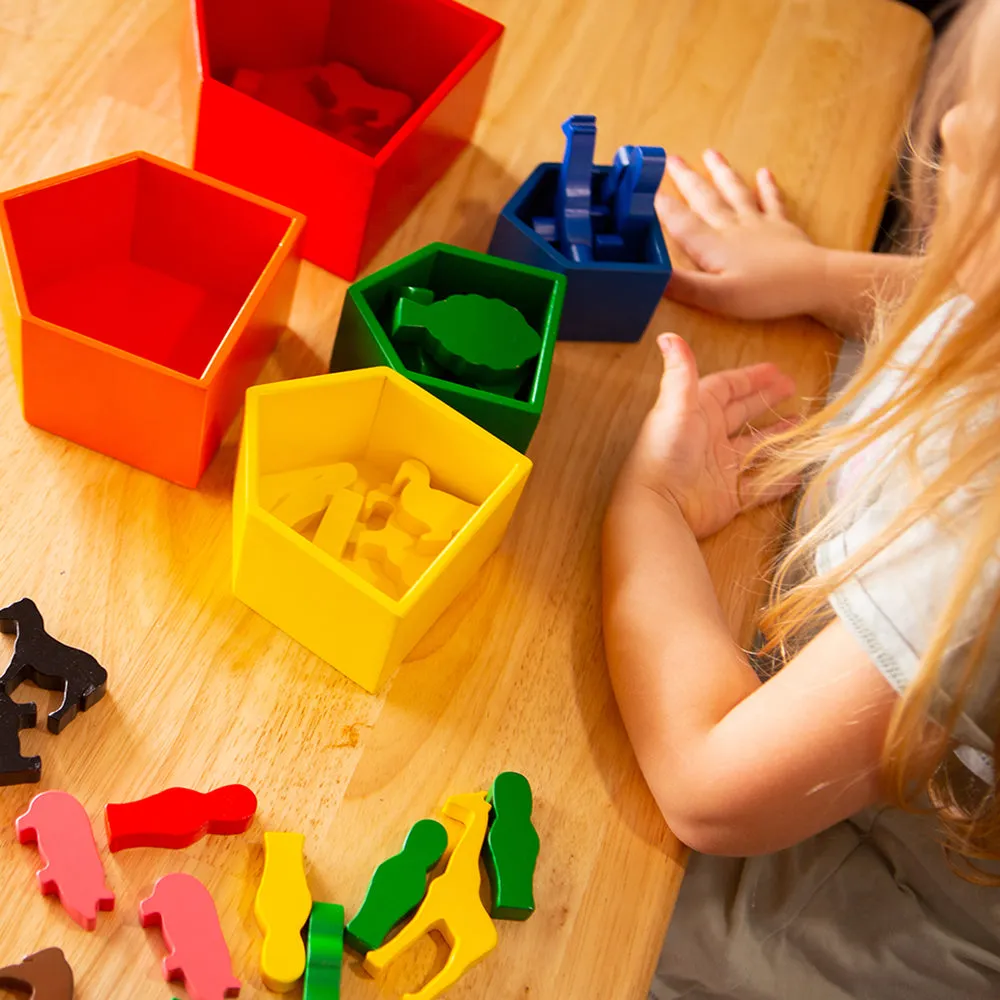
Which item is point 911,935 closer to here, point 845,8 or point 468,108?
point 468,108

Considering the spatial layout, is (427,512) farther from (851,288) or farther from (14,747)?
(851,288)

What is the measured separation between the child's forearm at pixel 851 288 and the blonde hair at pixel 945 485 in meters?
0.17

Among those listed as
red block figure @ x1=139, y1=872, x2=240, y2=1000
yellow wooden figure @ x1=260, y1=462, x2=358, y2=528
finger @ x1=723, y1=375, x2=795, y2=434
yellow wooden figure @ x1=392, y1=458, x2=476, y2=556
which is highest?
finger @ x1=723, y1=375, x2=795, y2=434

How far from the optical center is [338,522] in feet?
2.18

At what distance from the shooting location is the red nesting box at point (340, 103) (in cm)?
74

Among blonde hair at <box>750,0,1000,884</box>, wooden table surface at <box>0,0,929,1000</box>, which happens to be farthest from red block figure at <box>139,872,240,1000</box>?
blonde hair at <box>750,0,1000,884</box>

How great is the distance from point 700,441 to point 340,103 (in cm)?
36

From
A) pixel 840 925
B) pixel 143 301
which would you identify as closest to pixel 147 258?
pixel 143 301

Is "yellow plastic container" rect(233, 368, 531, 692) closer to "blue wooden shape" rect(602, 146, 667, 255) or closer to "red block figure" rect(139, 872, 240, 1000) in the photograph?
"red block figure" rect(139, 872, 240, 1000)

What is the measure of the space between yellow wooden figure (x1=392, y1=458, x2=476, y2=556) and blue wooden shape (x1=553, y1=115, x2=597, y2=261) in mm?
218

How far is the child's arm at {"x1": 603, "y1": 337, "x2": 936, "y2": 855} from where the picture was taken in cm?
63

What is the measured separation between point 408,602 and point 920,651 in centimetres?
27

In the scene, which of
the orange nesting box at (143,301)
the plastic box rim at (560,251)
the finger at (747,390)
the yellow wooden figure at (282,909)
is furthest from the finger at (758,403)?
the yellow wooden figure at (282,909)

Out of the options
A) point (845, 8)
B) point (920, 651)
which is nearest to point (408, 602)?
point (920, 651)
